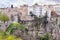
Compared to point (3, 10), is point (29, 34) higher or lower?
lower

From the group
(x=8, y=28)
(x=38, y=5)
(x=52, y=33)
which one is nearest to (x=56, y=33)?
(x=52, y=33)

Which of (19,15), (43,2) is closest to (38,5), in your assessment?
(43,2)

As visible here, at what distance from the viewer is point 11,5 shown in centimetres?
273

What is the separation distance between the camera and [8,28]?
2664 millimetres

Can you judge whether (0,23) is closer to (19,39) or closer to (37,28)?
(19,39)

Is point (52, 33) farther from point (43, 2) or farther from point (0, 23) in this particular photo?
point (0, 23)

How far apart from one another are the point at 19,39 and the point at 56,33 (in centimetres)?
49

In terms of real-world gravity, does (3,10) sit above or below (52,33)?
above

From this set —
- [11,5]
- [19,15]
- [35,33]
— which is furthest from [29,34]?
[11,5]

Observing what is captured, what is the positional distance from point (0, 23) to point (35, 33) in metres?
0.49

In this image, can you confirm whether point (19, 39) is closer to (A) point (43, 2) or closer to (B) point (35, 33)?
(B) point (35, 33)

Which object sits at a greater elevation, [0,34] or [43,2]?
[43,2]

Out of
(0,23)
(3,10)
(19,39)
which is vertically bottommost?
Answer: (19,39)

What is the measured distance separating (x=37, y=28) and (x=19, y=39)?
0.28 meters
